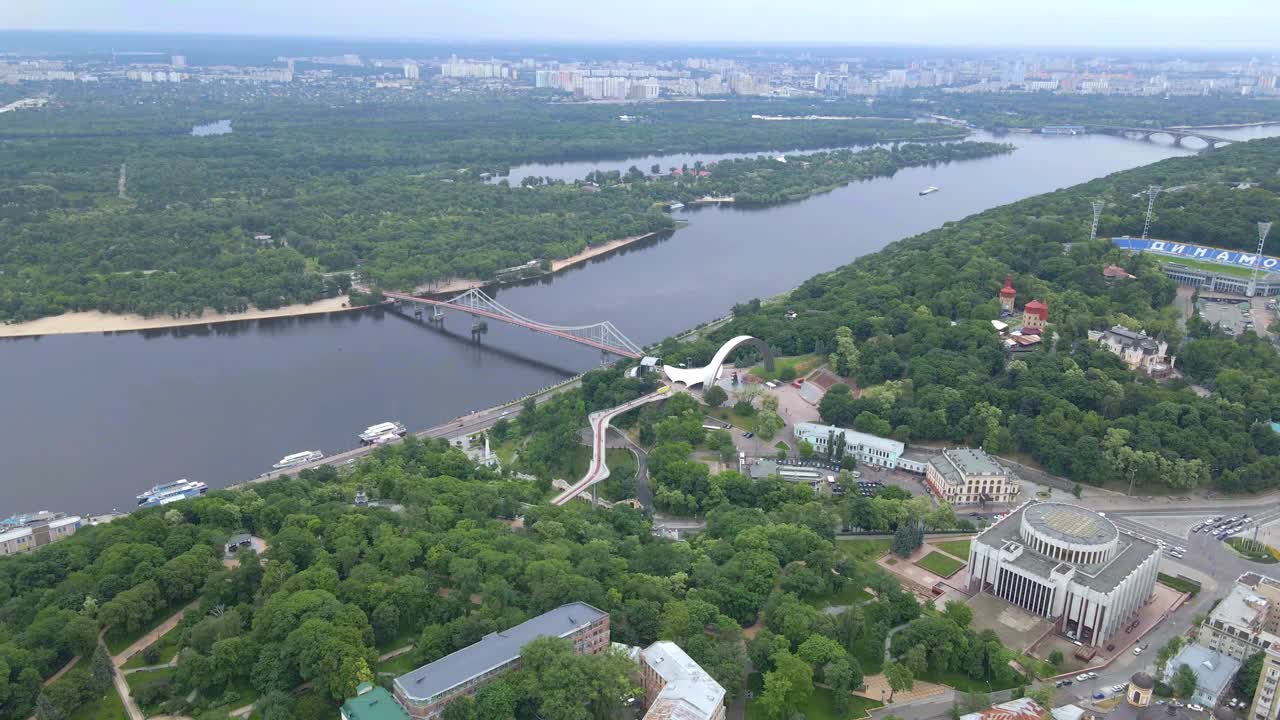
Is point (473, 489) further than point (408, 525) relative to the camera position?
Yes

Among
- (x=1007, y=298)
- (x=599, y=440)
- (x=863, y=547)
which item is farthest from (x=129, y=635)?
(x=1007, y=298)

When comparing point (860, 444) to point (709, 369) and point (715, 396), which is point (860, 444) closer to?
point (715, 396)

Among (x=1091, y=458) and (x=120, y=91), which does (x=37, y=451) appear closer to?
(x=1091, y=458)

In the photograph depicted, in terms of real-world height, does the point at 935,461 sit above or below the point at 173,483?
above

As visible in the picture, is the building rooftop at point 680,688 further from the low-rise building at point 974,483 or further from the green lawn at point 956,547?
the low-rise building at point 974,483

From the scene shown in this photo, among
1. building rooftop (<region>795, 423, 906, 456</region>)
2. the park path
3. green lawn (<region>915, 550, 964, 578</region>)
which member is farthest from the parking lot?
the park path

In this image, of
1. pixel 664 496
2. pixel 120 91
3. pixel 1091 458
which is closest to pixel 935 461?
pixel 1091 458

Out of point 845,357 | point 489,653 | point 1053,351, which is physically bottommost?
point 489,653
